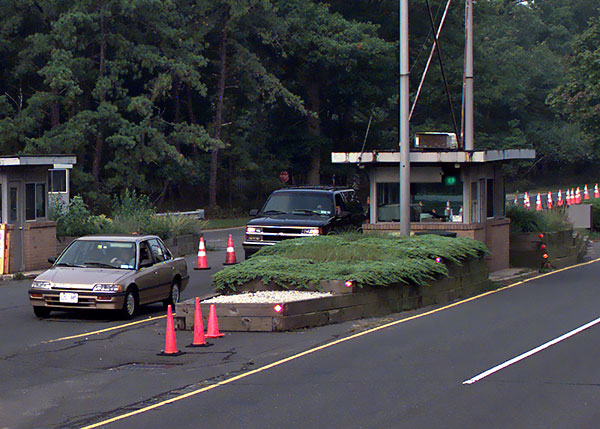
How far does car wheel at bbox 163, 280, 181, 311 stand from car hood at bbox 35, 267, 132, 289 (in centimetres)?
165

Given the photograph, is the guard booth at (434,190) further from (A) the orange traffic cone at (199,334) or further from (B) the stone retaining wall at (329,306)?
(A) the orange traffic cone at (199,334)

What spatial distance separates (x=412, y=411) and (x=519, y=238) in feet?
59.9

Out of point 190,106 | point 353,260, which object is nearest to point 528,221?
point 353,260

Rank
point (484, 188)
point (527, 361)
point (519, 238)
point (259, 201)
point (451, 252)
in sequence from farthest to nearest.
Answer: point (259, 201) < point (519, 238) < point (484, 188) < point (451, 252) < point (527, 361)

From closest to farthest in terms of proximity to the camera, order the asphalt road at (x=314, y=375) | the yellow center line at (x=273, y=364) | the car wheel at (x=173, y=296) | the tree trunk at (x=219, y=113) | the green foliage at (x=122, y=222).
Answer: the asphalt road at (x=314, y=375) < the yellow center line at (x=273, y=364) < the car wheel at (x=173, y=296) < the green foliage at (x=122, y=222) < the tree trunk at (x=219, y=113)

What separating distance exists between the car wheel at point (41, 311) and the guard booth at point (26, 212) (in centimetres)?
747

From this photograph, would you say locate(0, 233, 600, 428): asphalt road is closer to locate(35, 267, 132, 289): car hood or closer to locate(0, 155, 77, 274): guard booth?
locate(35, 267, 132, 289): car hood

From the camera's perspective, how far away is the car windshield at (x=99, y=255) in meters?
17.8

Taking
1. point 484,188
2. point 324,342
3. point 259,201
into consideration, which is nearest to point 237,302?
point 324,342

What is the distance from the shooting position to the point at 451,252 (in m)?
20.1

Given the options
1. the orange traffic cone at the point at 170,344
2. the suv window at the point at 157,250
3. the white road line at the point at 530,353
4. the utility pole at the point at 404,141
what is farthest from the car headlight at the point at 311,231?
the orange traffic cone at the point at 170,344

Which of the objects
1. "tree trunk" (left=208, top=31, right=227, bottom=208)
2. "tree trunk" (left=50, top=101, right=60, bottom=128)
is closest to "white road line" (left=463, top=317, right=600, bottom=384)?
"tree trunk" (left=50, top=101, right=60, bottom=128)

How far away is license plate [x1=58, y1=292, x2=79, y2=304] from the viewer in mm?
16594

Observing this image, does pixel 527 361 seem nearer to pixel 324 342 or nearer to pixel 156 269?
pixel 324 342
